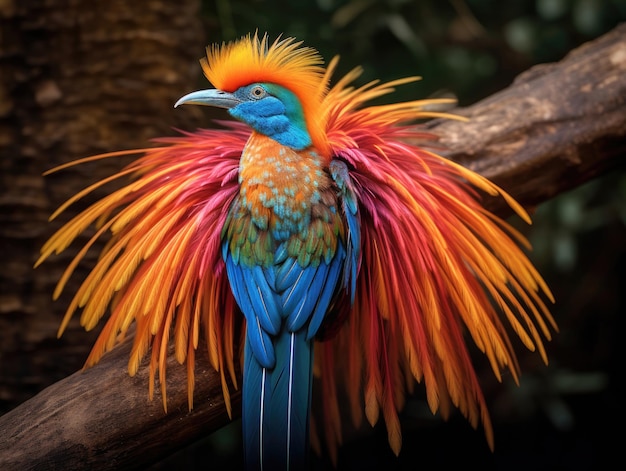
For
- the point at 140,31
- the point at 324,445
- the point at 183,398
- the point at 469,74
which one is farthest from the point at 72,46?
the point at 324,445

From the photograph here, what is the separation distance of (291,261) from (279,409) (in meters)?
0.18

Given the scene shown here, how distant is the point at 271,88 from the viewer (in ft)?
2.87

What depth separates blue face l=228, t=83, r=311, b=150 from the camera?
0.88 metres

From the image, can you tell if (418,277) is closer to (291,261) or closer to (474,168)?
(291,261)

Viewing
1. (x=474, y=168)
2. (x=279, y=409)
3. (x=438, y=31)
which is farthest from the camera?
→ (x=438, y=31)

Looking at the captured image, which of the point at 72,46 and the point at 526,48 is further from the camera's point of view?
the point at 526,48

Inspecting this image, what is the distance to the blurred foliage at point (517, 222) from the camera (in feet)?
5.88

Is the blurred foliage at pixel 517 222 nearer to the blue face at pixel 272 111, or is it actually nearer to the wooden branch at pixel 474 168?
the wooden branch at pixel 474 168

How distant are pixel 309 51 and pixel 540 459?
141 cm

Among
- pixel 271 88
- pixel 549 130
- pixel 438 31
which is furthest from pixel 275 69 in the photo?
pixel 438 31

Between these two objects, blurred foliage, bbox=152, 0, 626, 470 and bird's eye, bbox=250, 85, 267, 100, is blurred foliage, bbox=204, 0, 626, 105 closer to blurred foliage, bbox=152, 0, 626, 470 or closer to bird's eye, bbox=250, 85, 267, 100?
blurred foliage, bbox=152, 0, 626, 470

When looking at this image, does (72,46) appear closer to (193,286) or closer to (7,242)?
(7,242)

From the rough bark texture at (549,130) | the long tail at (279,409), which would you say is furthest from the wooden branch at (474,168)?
the long tail at (279,409)

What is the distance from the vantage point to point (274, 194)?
861 mm
